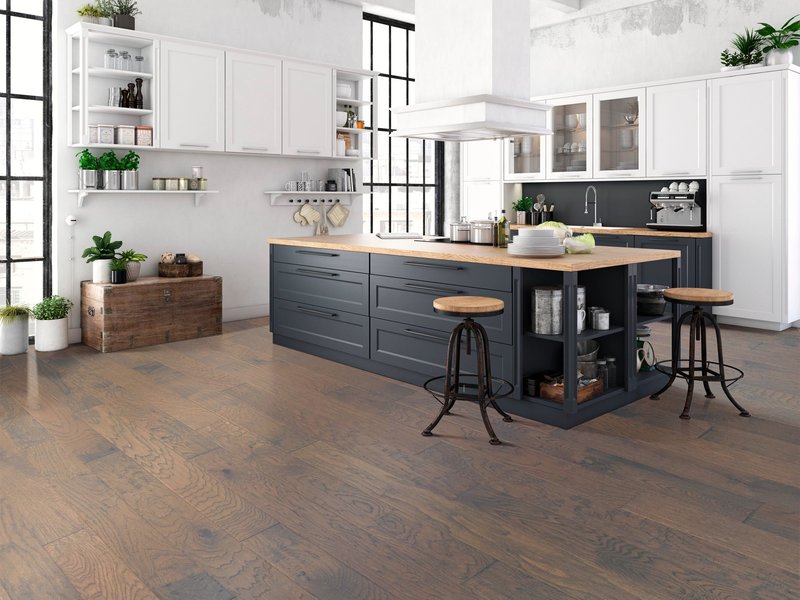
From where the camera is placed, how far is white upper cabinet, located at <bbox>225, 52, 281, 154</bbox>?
601cm

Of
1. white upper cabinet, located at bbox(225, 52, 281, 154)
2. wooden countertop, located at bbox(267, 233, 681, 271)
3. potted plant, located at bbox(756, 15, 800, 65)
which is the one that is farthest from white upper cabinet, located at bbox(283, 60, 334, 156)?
potted plant, located at bbox(756, 15, 800, 65)

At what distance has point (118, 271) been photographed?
5320 millimetres

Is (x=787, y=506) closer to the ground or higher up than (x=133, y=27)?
closer to the ground

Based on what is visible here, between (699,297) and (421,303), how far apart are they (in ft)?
4.97

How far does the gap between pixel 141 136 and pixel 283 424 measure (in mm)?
3115

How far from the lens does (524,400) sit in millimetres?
3619

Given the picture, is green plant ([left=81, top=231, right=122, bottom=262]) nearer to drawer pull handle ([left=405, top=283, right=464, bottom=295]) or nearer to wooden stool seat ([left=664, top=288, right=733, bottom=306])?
drawer pull handle ([left=405, top=283, right=464, bottom=295])

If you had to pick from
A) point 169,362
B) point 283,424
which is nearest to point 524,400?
point 283,424

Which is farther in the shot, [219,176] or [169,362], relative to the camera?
[219,176]

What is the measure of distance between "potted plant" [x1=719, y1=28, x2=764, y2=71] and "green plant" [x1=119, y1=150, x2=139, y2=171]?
16.6 ft

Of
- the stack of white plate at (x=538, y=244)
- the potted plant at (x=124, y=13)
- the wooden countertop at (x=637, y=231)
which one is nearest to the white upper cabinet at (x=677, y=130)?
the wooden countertop at (x=637, y=231)

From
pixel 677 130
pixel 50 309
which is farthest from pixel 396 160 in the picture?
pixel 50 309

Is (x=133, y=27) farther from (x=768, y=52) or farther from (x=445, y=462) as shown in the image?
(x=768, y=52)

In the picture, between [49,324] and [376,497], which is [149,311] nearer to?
[49,324]
